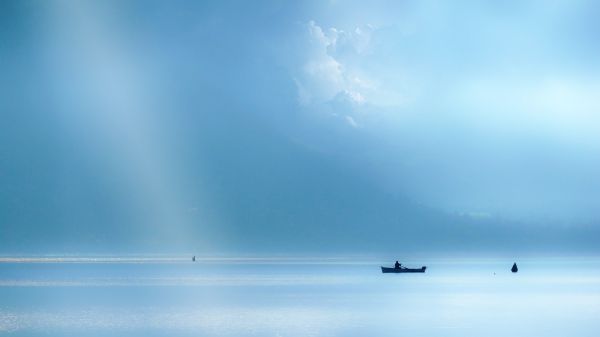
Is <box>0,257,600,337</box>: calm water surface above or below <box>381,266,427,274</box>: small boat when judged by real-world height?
below

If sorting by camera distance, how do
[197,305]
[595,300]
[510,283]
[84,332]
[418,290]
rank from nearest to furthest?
1. [84,332]
2. [197,305]
3. [595,300]
4. [418,290]
5. [510,283]

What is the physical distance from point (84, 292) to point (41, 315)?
87.9ft

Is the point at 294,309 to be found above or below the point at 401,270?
below

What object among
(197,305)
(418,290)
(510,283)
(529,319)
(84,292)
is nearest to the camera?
(529,319)

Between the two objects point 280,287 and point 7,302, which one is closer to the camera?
point 7,302

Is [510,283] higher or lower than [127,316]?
higher

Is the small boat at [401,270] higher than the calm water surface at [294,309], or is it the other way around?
the small boat at [401,270]

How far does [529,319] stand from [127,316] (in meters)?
27.9

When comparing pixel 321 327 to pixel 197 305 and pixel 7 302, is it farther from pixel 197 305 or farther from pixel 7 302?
pixel 7 302

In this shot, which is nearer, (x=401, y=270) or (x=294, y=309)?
(x=294, y=309)

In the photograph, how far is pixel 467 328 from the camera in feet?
194

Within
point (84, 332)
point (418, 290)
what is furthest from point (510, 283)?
point (84, 332)

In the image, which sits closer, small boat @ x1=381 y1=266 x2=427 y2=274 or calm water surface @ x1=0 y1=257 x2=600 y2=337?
calm water surface @ x1=0 y1=257 x2=600 y2=337

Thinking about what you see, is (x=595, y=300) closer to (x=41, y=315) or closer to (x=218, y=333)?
(x=218, y=333)
